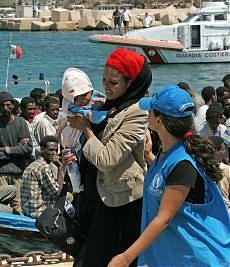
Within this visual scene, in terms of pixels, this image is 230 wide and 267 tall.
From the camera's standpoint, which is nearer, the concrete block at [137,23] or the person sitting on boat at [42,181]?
the person sitting on boat at [42,181]

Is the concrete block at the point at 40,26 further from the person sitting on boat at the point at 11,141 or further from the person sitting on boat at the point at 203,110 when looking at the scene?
the person sitting on boat at the point at 11,141

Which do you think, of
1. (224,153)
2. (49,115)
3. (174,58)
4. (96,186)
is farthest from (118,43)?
(96,186)

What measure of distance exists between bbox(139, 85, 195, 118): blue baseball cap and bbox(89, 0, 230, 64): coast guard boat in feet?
92.0

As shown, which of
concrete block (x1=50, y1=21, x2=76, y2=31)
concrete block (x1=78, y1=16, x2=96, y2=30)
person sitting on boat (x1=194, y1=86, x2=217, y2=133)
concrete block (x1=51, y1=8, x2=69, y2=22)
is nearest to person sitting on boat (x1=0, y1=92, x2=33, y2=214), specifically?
person sitting on boat (x1=194, y1=86, x2=217, y2=133)

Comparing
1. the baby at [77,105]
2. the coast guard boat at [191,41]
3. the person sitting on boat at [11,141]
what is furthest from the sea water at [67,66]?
the baby at [77,105]

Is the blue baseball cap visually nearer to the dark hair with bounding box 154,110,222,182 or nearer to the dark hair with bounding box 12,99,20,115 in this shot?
the dark hair with bounding box 154,110,222,182

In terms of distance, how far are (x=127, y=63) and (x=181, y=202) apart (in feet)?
2.75

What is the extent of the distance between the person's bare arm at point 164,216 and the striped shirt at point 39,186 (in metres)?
3.88

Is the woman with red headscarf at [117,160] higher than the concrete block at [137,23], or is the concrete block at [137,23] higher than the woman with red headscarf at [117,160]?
the woman with red headscarf at [117,160]

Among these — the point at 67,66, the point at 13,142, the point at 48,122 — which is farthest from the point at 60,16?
the point at 13,142

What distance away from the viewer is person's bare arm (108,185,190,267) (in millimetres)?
3471

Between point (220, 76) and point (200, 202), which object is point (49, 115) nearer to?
point (200, 202)

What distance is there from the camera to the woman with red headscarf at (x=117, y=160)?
3.97 m

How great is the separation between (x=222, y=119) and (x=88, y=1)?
87.5 meters
